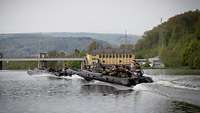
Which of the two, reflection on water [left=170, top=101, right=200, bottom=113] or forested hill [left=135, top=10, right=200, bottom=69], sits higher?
forested hill [left=135, top=10, right=200, bottom=69]

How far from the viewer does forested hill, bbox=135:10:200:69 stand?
88.7 m

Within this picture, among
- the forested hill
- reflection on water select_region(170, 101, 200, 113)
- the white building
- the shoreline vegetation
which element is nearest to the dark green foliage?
the shoreline vegetation

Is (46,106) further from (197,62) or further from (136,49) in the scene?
(136,49)

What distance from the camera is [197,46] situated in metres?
86.2

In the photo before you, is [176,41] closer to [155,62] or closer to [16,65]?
[155,62]

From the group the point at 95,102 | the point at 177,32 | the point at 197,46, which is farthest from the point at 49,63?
the point at 95,102

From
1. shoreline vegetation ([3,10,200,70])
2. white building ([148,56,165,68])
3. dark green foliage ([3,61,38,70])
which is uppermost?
shoreline vegetation ([3,10,200,70])

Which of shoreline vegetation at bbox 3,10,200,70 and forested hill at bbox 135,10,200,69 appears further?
shoreline vegetation at bbox 3,10,200,70

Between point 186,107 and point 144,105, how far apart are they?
9.31 ft

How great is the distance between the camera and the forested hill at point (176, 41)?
291 ft

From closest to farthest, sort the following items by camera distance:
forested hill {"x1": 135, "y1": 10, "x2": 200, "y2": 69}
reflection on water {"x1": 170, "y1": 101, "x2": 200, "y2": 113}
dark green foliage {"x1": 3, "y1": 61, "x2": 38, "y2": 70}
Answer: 1. reflection on water {"x1": 170, "y1": 101, "x2": 200, "y2": 113}
2. forested hill {"x1": 135, "y1": 10, "x2": 200, "y2": 69}
3. dark green foliage {"x1": 3, "y1": 61, "x2": 38, "y2": 70}

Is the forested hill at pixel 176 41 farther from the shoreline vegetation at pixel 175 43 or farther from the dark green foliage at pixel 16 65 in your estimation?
the dark green foliage at pixel 16 65

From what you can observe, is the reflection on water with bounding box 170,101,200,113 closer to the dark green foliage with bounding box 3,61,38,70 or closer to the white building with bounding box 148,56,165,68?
the white building with bounding box 148,56,165,68

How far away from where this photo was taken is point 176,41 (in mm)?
108312
